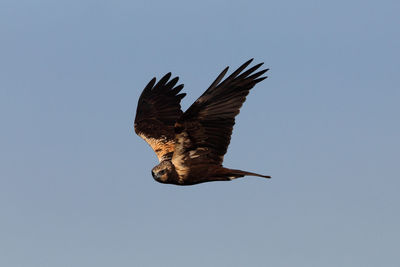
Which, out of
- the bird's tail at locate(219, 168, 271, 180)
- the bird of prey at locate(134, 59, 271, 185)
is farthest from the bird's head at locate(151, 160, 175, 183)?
the bird's tail at locate(219, 168, 271, 180)

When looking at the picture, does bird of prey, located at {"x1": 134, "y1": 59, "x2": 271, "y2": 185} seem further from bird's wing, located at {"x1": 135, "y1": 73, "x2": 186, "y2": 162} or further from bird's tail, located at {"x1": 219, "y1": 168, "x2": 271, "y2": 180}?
bird's wing, located at {"x1": 135, "y1": 73, "x2": 186, "y2": 162}

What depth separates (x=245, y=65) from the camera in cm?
1286

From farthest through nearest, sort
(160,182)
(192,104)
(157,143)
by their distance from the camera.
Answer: (157,143)
(160,182)
(192,104)

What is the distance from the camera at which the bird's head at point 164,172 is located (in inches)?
522

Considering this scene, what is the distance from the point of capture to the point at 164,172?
13281mm

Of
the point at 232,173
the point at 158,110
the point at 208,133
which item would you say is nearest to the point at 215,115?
the point at 208,133

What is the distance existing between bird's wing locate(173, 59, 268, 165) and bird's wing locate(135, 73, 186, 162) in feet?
8.77

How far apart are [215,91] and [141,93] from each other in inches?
207

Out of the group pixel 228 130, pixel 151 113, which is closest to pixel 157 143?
pixel 151 113

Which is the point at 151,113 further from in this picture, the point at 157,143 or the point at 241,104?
the point at 241,104

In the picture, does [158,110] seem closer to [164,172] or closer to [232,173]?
[164,172]

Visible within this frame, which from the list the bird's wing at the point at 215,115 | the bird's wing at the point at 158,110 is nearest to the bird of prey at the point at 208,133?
the bird's wing at the point at 215,115

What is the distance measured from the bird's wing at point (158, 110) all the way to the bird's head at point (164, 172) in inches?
93.2

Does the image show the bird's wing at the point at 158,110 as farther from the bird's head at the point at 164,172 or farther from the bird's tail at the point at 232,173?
the bird's tail at the point at 232,173
